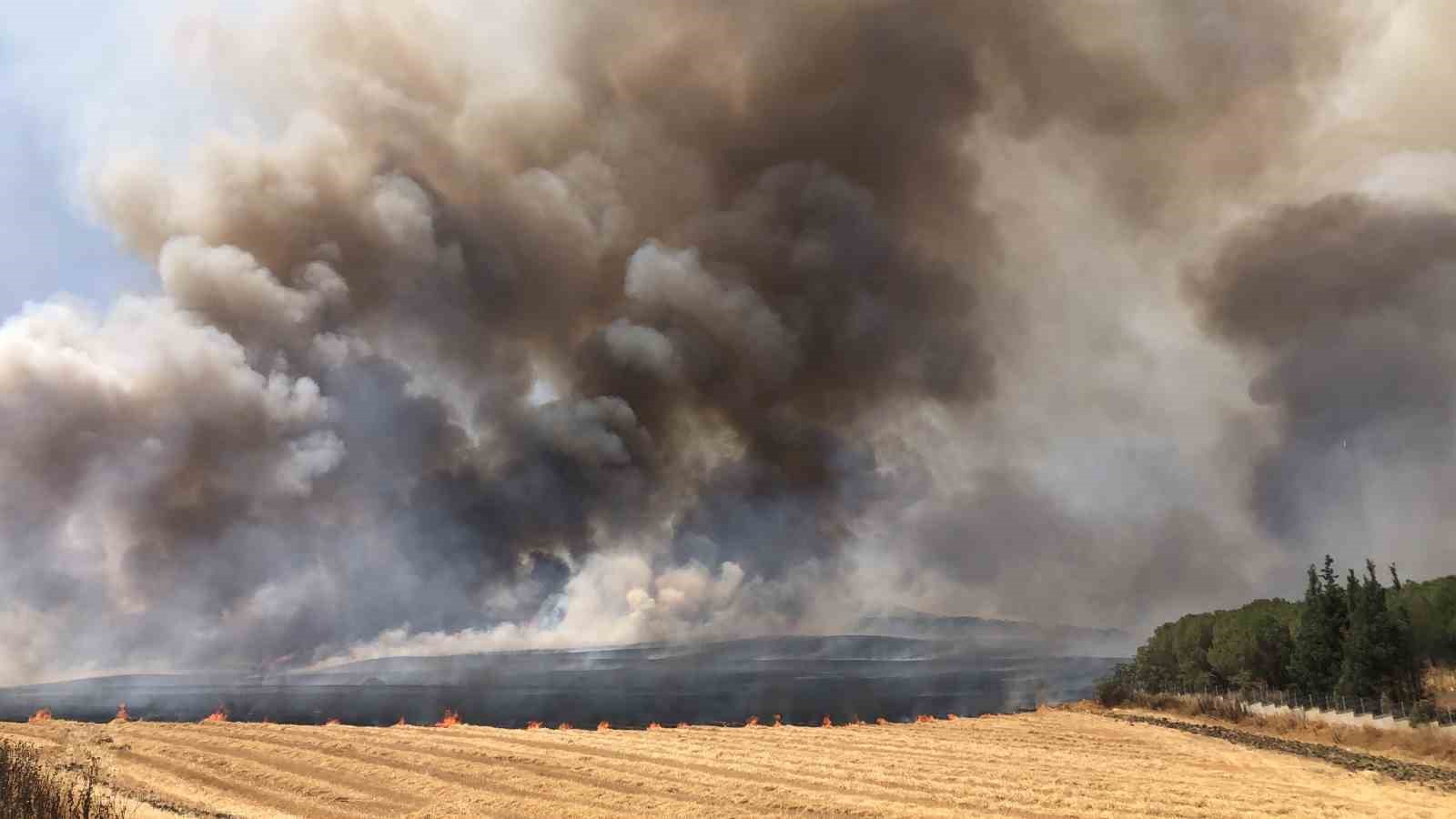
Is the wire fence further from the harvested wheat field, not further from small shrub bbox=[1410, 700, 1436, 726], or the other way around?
the harvested wheat field

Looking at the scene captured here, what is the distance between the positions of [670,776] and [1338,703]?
65.7 meters

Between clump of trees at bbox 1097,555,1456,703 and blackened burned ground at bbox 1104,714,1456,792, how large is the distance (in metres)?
12.5

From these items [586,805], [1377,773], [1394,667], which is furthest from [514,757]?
[1394,667]

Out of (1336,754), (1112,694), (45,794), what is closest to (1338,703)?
(1336,754)

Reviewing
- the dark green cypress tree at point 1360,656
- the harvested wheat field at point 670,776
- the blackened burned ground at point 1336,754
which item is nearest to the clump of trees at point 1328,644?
the dark green cypress tree at point 1360,656

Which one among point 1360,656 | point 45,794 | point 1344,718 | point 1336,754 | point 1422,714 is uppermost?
point 1360,656

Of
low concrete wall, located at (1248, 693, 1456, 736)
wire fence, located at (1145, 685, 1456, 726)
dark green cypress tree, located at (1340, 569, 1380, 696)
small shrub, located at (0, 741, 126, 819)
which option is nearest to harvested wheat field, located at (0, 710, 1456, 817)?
small shrub, located at (0, 741, 126, 819)

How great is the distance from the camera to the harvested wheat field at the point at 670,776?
39281mm

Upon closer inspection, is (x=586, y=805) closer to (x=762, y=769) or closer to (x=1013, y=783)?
(x=762, y=769)

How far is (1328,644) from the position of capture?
8825cm

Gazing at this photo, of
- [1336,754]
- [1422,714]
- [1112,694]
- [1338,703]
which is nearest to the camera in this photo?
[1336,754]

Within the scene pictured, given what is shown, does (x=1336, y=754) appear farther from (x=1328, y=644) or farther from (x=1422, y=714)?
(x=1328, y=644)

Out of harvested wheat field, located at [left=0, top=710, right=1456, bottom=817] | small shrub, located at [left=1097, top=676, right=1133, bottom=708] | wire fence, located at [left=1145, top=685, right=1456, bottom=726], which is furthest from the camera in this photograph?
small shrub, located at [left=1097, top=676, right=1133, bottom=708]

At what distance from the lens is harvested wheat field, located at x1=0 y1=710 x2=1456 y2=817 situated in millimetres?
39281
